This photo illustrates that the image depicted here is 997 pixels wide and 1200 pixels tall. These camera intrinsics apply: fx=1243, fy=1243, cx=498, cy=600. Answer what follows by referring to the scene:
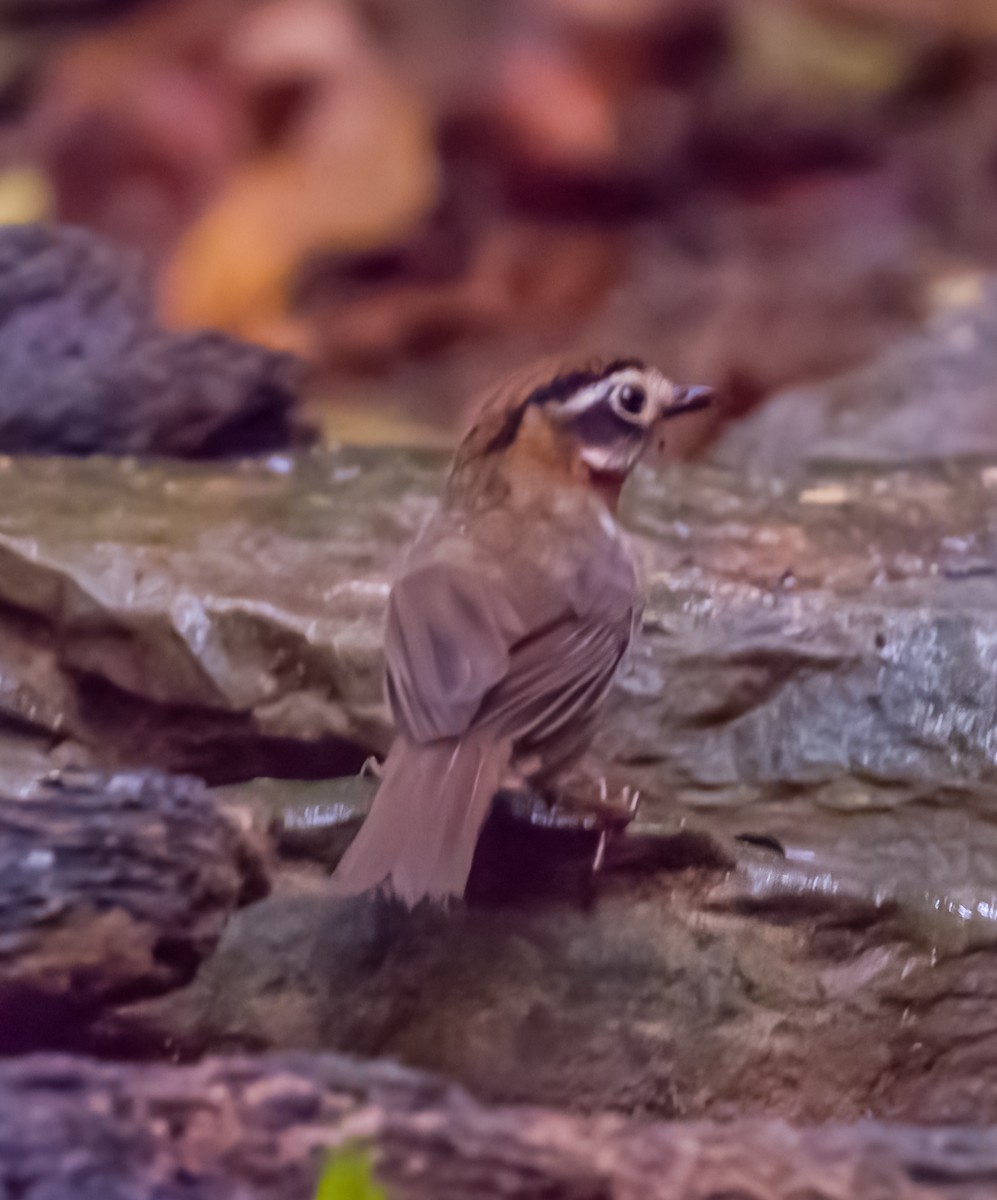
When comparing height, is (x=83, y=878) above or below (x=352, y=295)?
below

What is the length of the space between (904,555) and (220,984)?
5.50ft

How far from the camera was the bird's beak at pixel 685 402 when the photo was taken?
91.1 inches

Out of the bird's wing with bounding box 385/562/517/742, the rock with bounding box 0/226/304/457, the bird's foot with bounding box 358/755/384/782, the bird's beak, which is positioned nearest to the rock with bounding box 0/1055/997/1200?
the bird's foot with bounding box 358/755/384/782

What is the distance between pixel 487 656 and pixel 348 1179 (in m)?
0.73

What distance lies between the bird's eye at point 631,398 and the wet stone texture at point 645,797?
1.21 ft

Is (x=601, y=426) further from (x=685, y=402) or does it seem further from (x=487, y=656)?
(x=487, y=656)

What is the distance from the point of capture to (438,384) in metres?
4.25

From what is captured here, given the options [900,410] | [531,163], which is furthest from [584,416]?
[531,163]

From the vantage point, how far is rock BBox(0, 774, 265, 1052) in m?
1.75

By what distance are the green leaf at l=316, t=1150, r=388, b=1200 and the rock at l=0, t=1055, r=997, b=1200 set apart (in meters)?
0.01

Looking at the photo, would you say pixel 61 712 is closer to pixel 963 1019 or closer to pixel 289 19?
pixel 963 1019

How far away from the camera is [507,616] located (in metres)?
1.91

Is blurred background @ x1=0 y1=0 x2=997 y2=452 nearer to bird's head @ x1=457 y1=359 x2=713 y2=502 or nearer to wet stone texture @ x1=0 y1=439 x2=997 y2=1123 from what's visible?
wet stone texture @ x1=0 y1=439 x2=997 y2=1123

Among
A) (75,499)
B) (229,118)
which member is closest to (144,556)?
(75,499)
